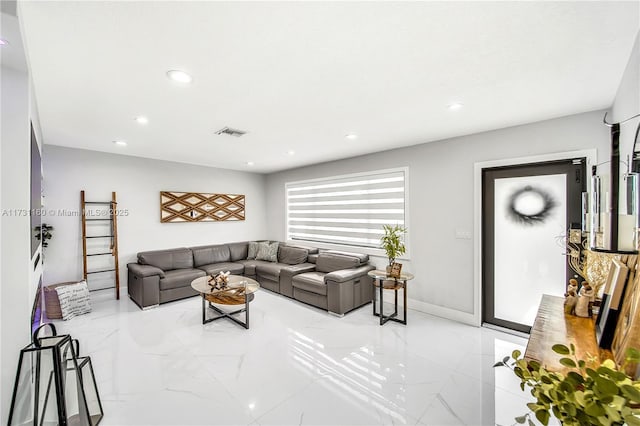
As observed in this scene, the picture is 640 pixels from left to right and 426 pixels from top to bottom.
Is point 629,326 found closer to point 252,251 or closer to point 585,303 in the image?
point 585,303

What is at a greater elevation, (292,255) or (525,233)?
(525,233)

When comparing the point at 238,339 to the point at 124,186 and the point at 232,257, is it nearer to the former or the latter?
the point at 232,257

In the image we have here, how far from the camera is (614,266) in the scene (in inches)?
66.4

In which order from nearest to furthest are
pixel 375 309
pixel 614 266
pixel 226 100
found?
pixel 614 266, pixel 226 100, pixel 375 309

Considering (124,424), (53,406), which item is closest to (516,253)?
(124,424)

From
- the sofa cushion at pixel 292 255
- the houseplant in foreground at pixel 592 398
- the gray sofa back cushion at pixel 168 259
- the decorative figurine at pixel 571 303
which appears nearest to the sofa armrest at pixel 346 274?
the sofa cushion at pixel 292 255

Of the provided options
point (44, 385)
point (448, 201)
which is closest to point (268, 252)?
point (448, 201)

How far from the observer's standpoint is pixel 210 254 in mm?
5746

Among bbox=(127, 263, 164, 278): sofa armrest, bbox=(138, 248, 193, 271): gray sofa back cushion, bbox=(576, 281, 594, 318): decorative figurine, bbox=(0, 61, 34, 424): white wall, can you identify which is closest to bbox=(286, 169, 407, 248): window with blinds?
bbox=(138, 248, 193, 271): gray sofa back cushion

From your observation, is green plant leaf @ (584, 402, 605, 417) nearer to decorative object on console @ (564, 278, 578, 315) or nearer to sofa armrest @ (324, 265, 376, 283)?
decorative object on console @ (564, 278, 578, 315)

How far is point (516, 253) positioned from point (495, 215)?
1.66 feet

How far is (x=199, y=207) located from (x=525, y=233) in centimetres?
561

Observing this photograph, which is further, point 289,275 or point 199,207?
point 199,207

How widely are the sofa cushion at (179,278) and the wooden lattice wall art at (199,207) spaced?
3.82 ft
